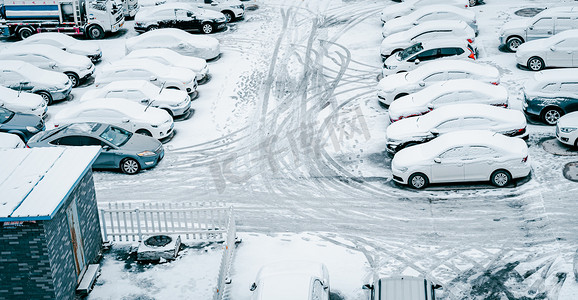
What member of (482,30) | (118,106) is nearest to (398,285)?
(118,106)

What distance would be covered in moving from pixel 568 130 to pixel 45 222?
47.6 feet

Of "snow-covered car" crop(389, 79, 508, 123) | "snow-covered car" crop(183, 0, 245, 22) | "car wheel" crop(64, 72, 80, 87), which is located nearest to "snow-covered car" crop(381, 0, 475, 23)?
"snow-covered car" crop(183, 0, 245, 22)

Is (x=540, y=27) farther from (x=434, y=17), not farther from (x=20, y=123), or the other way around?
(x=20, y=123)

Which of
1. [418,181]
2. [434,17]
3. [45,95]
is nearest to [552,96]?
[418,181]

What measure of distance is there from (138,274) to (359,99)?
13.2 metres

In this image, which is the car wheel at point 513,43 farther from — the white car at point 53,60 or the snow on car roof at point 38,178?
the snow on car roof at point 38,178

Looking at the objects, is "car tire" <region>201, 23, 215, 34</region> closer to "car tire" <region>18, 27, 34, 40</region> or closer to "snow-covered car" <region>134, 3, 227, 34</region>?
"snow-covered car" <region>134, 3, 227, 34</region>

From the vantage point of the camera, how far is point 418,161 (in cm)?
1852

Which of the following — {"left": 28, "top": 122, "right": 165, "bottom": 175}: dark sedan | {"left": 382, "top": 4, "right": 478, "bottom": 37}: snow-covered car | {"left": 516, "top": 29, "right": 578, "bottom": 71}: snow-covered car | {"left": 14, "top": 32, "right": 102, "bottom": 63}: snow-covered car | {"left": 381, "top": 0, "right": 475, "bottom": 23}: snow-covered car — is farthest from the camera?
{"left": 381, "top": 0, "right": 475, "bottom": 23}: snow-covered car

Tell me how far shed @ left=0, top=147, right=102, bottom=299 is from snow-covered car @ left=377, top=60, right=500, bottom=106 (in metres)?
12.2

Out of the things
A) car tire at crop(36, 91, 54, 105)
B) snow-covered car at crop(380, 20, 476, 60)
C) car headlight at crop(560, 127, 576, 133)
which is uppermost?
snow-covered car at crop(380, 20, 476, 60)

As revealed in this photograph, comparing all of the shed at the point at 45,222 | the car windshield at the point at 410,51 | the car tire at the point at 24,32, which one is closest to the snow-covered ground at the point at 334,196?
the shed at the point at 45,222

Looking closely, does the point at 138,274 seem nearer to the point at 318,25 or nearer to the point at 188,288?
the point at 188,288

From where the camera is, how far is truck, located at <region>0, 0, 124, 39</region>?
33.4 m
